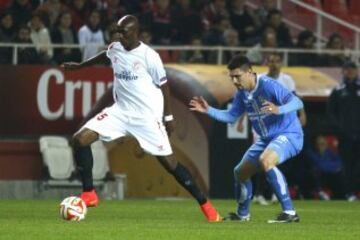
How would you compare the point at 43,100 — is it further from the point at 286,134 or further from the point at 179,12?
the point at 286,134

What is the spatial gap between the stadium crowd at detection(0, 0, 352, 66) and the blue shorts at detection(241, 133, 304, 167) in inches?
305

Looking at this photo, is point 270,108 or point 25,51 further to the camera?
point 25,51

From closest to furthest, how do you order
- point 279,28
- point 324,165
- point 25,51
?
point 25,51 < point 324,165 < point 279,28

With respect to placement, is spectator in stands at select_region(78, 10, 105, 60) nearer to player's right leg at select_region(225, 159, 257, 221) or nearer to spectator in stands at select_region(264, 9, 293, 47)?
spectator in stands at select_region(264, 9, 293, 47)

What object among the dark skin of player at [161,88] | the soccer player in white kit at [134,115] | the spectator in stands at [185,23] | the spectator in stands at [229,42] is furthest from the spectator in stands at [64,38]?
the dark skin of player at [161,88]

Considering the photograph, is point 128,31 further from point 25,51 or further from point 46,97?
point 46,97

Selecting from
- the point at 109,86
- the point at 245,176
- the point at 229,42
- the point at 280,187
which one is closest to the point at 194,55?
the point at 229,42

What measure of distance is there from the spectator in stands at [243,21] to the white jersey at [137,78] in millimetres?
10196

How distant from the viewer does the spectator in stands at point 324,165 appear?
80.5 feet

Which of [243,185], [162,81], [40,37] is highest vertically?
[162,81]

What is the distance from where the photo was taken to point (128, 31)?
51.6 feet

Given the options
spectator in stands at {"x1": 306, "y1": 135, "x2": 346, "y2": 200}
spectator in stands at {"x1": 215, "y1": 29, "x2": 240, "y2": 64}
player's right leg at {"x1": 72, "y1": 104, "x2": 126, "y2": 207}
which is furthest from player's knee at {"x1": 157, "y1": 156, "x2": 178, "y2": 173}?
spectator in stands at {"x1": 215, "y1": 29, "x2": 240, "y2": 64}

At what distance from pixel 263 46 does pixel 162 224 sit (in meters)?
10.8

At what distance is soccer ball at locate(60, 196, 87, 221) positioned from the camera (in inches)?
603
